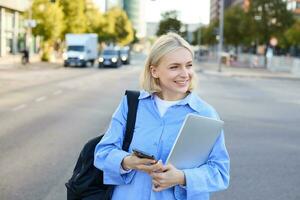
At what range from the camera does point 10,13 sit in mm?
63969

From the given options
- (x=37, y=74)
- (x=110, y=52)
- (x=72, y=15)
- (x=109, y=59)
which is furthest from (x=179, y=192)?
(x=72, y=15)

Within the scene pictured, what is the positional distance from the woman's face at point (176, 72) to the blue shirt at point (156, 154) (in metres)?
0.06

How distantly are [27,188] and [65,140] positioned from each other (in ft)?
11.8

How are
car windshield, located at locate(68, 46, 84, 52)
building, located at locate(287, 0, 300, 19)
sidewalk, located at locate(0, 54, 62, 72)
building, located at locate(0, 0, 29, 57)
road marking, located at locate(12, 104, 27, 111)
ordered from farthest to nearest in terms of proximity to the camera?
building, located at locate(287, 0, 300, 19), building, located at locate(0, 0, 29, 57), car windshield, located at locate(68, 46, 84, 52), sidewalk, located at locate(0, 54, 62, 72), road marking, located at locate(12, 104, 27, 111)

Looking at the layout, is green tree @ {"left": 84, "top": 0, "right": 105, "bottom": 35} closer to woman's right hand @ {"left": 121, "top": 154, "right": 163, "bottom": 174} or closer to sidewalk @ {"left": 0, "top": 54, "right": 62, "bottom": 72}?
sidewalk @ {"left": 0, "top": 54, "right": 62, "bottom": 72}

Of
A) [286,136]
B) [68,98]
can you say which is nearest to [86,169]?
[286,136]

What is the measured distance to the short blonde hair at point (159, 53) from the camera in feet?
8.80

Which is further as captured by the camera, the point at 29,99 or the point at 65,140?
the point at 29,99

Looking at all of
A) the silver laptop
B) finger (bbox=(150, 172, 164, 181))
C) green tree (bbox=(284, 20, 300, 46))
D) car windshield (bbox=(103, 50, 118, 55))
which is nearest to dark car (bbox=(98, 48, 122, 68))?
car windshield (bbox=(103, 50, 118, 55))

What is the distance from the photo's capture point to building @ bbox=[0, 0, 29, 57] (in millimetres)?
59441

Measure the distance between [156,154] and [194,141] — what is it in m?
0.22

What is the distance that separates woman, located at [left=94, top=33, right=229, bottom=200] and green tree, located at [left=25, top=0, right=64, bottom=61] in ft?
174

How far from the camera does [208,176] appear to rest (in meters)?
2.61

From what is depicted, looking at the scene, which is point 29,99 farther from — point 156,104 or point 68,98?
point 156,104
